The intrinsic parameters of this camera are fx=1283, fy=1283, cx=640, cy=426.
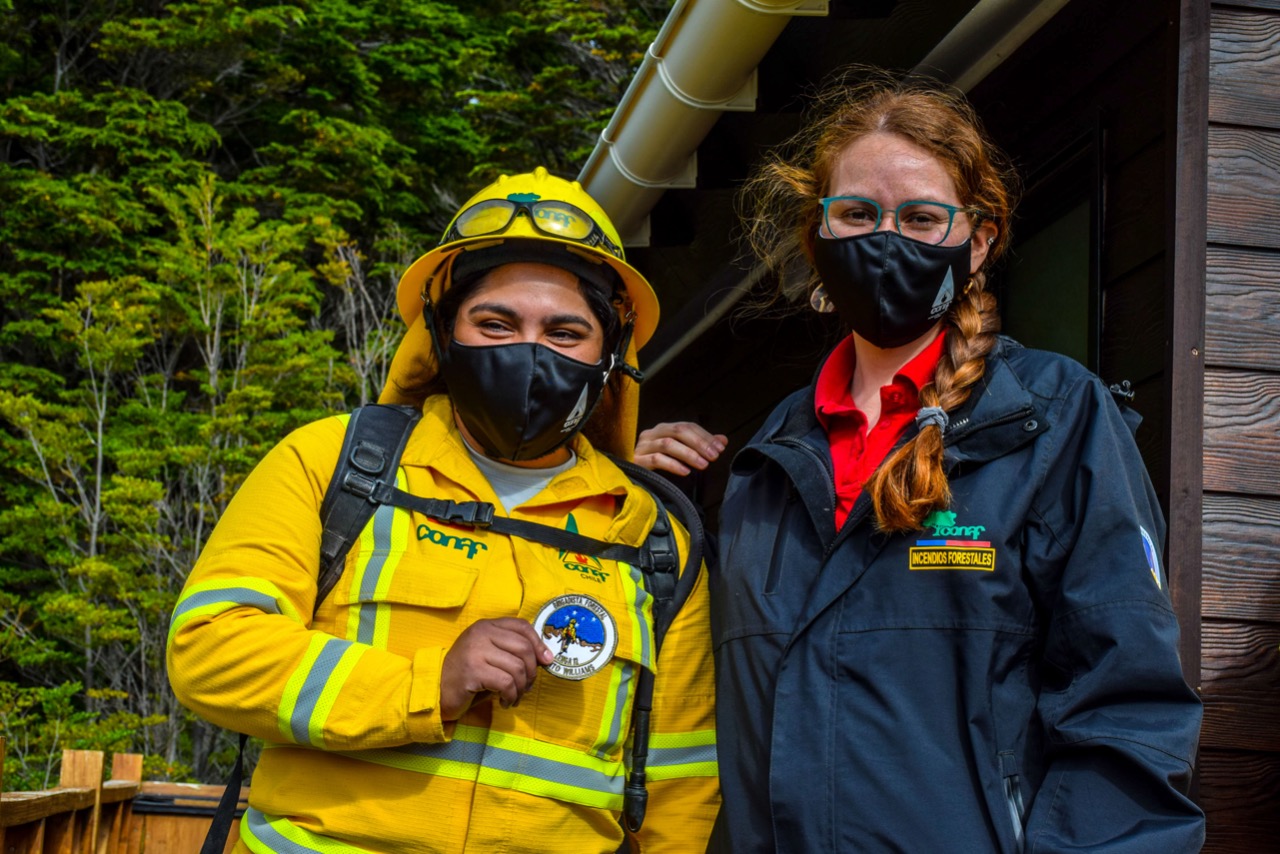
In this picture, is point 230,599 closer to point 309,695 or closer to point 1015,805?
point 309,695

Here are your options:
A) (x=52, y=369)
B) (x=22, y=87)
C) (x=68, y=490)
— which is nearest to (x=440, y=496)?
(x=68, y=490)

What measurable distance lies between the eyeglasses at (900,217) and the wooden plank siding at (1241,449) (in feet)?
2.30

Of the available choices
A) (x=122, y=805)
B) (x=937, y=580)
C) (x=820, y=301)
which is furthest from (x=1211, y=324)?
(x=122, y=805)

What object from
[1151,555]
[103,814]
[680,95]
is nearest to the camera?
[1151,555]

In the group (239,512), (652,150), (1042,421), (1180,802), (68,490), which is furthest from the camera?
(68,490)

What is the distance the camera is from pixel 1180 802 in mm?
1802

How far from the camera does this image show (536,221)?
112 inches

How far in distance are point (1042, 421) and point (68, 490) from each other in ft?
48.6

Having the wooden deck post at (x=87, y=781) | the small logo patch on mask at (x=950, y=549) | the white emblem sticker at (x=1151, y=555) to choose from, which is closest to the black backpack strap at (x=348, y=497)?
the small logo patch on mask at (x=950, y=549)

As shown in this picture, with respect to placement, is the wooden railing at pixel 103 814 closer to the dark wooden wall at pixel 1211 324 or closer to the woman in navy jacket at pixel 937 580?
the woman in navy jacket at pixel 937 580

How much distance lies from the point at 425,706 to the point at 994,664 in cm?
98

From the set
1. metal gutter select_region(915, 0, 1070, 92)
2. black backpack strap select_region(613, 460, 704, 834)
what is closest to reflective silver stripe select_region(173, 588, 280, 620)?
black backpack strap select_region(613, 460, 704, 834)

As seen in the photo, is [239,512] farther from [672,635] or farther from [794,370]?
[794,370]

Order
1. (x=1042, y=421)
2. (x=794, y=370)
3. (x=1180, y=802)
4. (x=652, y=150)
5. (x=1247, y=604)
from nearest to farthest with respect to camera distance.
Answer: (x=1180, y=802), (x=1042, y=421), (x=1247, y=604), (x=652, y=150), (x=794, y=370)
